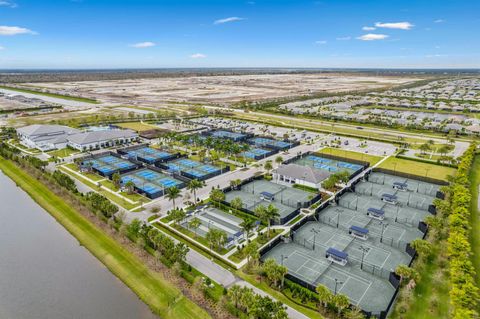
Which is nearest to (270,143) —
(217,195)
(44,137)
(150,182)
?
(150,182)

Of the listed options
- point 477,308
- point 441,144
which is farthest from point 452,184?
point 441,144

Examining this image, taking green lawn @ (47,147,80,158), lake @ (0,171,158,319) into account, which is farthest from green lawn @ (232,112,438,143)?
lake @ (0,171,158,319)

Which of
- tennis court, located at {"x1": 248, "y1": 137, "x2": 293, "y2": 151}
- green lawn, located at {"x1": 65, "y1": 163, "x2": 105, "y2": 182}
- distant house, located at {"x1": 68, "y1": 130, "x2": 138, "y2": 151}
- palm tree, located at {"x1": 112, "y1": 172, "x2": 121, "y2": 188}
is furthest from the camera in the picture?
A: tennis court, located at {"x1": 248, "y1": 137, "x2": 293, "y2": 151}

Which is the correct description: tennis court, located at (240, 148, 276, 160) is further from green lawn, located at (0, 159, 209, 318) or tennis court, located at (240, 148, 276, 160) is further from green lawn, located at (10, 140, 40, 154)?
green lawn, located at (10, 140, 40, 154)

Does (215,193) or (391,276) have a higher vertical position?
(215,193)

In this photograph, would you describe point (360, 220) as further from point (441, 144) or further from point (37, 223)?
point (441, 144)

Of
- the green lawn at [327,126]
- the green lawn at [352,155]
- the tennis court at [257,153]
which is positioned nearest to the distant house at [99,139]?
the tennis court at [257,153]

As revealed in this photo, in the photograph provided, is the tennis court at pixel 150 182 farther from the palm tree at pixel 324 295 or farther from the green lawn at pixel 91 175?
the palm tree at pixel 324 295
